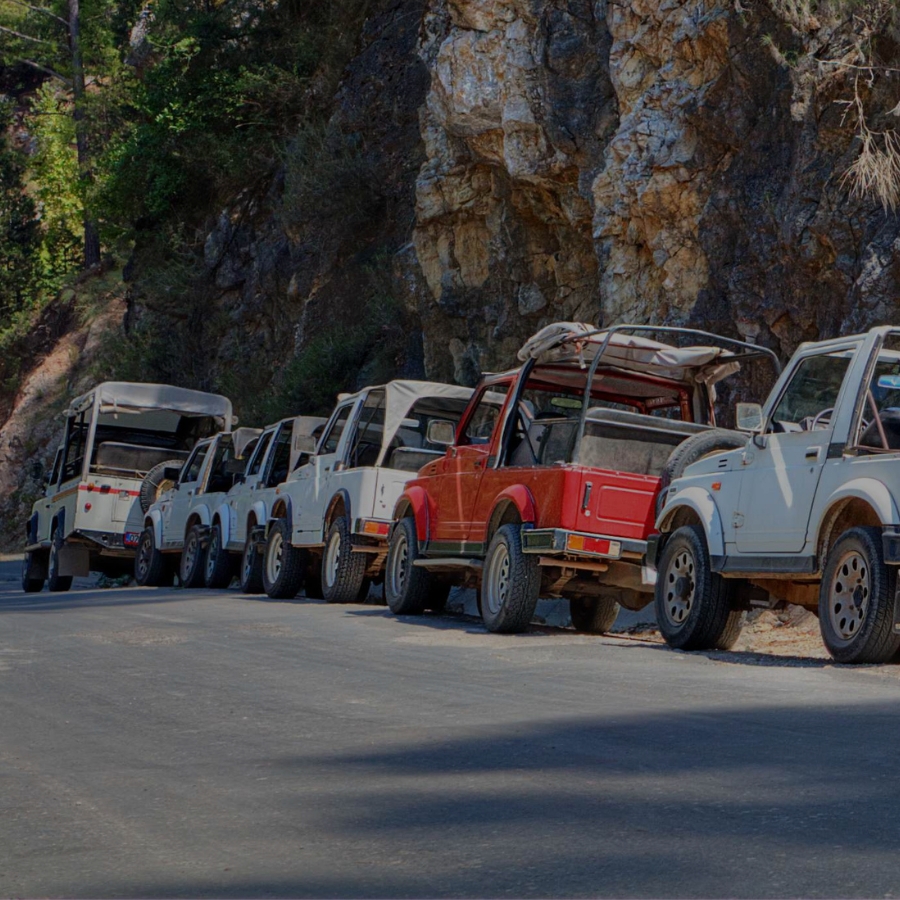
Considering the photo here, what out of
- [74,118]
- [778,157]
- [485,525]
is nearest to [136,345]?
[74,118]

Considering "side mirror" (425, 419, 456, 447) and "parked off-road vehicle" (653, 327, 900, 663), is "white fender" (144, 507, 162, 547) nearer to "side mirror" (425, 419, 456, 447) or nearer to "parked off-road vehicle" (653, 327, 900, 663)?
"side mirror" (425, 419, 456, 447)

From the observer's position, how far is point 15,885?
13.9ft

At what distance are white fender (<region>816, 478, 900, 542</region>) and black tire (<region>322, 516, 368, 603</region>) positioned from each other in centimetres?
744

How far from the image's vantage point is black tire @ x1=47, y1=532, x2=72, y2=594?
23.0m

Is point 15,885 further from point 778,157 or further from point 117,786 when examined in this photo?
point 778,157

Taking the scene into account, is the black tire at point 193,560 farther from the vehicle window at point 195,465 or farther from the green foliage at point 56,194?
the green foliage at point 56,194

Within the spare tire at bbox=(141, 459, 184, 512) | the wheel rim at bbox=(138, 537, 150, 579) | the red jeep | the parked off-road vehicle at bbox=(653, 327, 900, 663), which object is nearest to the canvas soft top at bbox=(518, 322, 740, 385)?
the red jeep

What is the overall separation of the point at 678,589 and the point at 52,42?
50.3 m

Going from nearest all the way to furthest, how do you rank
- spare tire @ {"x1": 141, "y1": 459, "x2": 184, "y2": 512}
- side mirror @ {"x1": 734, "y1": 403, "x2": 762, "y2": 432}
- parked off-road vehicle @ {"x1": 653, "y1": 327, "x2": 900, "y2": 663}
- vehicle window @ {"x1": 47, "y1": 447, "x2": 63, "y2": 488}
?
parked off-road vehicle @ {"x1": 653, "y1": 327, "x2": 900, "y2": 663} → side mirror @ {"x1": 734, "y1": 403, "x2": 762, "y2": 432} → spare tire @ {"x1": 141, "y1": 459, "x2": 184, "y2": 512} → vehicle window @ {"x1": 47, "y1": 447, "x2": 63, "y2": 488}

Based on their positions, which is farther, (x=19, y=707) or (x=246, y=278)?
(x=246, y=278)

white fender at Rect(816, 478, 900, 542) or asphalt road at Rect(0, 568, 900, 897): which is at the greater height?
white fender at Rect(816, 478, 900, 542)

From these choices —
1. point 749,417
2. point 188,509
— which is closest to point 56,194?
point 188,509

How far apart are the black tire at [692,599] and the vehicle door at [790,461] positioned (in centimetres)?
42

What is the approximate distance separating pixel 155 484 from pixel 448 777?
18501mm
